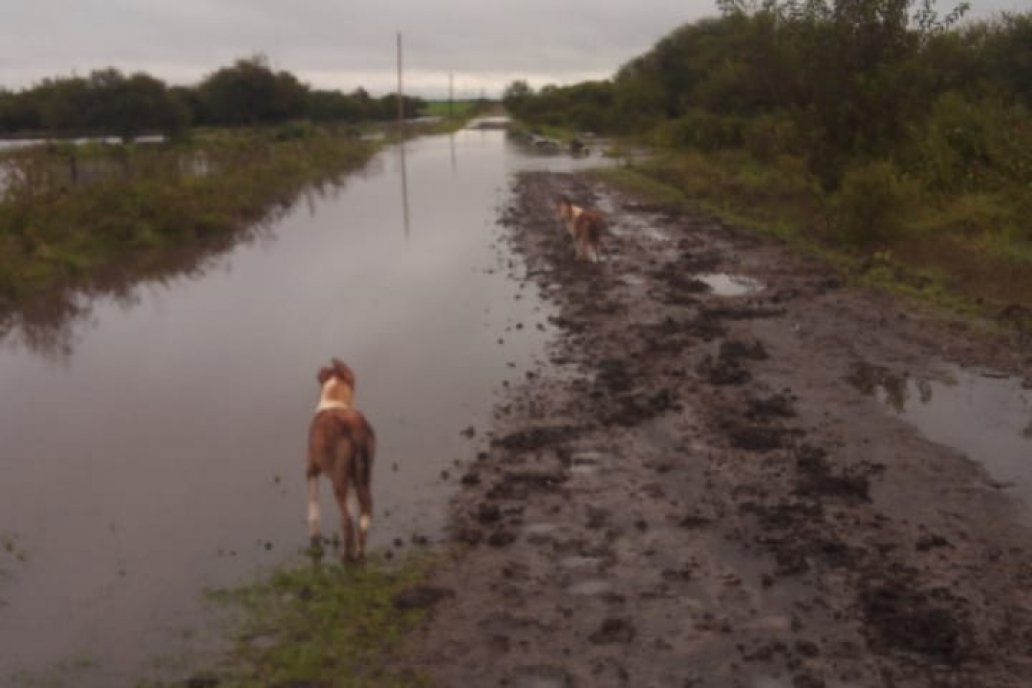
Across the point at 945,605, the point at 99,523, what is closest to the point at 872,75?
the point at 945,605

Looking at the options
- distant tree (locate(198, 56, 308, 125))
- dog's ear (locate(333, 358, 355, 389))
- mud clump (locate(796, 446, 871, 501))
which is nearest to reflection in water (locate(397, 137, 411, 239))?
dog's ear (locate(333, 358, 355, 389))

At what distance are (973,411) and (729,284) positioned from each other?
19.7 ft

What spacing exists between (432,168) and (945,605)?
127 feet

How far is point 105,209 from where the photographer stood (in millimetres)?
19609

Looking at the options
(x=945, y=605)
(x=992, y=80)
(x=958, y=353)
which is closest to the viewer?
(x=945, y=605)

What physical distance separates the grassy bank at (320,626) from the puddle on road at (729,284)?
29.3ft

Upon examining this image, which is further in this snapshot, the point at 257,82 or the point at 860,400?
the point at 257,82

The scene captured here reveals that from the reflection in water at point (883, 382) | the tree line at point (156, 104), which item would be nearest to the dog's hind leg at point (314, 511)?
the reflection in water at point (883, 382)

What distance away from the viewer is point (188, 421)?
9000 millimetres

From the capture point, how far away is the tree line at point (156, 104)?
166 ft

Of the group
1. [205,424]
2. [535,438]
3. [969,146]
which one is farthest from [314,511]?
[969,146]

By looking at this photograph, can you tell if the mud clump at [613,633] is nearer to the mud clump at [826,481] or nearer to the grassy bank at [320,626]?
the grassy bank at [320,626]

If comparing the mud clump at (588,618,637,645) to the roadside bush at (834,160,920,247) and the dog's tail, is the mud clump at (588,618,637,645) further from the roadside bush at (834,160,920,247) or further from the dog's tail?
the roadside bush at (834,160,920,247)

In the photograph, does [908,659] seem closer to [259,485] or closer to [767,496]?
[767,496]
